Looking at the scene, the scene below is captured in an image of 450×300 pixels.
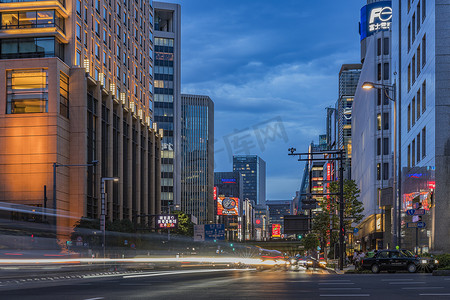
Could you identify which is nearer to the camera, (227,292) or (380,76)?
(227,292)

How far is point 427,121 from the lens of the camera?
4859cm

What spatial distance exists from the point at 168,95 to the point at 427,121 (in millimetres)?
121533

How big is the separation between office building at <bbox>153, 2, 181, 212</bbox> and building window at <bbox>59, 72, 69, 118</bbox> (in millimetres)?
85334

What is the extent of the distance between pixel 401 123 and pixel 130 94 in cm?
5491

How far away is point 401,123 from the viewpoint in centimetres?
6247

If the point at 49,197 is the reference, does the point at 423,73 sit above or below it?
above

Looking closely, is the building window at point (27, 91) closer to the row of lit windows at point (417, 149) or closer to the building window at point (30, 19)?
the building window at point (30, 19)

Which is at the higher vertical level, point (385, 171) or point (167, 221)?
point (385, 171)

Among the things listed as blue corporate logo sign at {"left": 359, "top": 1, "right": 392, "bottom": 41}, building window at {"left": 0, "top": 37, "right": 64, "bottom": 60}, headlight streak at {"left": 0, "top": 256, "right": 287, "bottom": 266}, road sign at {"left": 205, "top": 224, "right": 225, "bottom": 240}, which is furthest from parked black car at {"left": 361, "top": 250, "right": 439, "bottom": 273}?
blue corporate logo sign at {"left": 359, "top": 1, "right": 392, "bottom": 41}

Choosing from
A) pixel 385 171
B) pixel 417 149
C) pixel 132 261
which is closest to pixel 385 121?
pixel 385 171

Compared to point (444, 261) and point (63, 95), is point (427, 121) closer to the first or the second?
point (444, 261)

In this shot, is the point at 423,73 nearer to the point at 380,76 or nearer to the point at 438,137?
the point at 438,137

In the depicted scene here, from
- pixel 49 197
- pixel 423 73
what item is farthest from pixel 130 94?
pixel 423 73

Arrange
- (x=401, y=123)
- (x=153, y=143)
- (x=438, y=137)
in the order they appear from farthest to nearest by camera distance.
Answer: (x=153, y=143), (x=401, y=123), (x=438, y=137)
